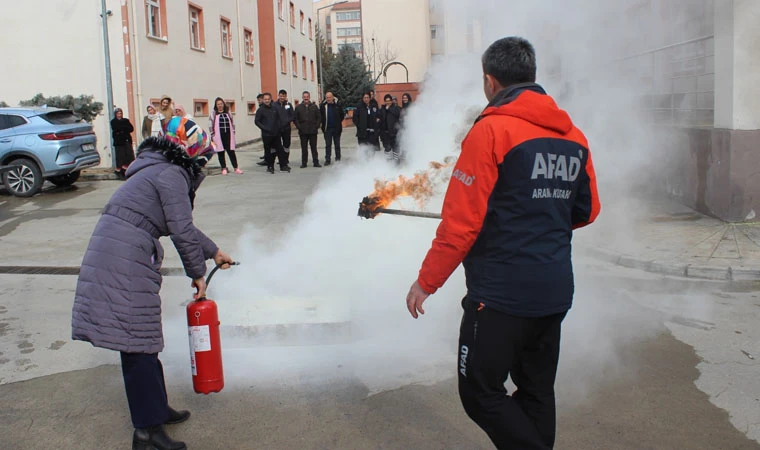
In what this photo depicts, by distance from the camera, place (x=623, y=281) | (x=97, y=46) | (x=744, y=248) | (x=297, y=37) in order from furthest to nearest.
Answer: (x=297, y=37) → (x=97, y=46) → (x=744, y=248) → (x=623, y=281)

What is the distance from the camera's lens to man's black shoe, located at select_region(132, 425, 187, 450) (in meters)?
3.10

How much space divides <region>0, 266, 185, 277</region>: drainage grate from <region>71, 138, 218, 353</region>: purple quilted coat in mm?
3854

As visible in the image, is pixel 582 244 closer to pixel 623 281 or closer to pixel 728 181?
pixel 623 281

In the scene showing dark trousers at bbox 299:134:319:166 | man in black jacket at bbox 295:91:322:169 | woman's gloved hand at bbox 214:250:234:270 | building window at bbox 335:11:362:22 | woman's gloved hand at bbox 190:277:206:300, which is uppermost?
building window at bbox 335:11:362:22

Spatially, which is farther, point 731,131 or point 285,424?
point 731,131

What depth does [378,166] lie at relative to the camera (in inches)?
256

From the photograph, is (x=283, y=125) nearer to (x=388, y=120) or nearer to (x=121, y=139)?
(x=388, y=120)

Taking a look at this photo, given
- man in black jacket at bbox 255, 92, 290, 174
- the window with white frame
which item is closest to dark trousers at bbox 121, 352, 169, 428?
man in black jacket at bbox 255, 92, 290, 174

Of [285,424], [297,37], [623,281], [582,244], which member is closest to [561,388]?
[285,424]

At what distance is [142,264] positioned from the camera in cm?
296

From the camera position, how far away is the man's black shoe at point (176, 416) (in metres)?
3.39

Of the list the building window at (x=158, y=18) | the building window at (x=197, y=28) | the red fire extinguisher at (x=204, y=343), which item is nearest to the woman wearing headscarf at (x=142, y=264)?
the red fire extinguisher at (x=204, y=343)

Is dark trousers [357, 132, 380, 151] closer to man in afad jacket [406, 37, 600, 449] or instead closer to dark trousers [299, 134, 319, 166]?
dark trousers [299, 134, 319, 166]

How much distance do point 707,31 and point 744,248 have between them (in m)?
3.88
